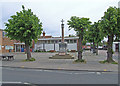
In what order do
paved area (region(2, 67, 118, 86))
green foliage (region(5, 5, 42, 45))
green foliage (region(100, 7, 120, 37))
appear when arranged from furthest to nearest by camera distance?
green foliage (region(5, 5, 42, 45)), green foliage (region(100, 7, 120, 37)), paved area (region(2, 67, 118, 86))

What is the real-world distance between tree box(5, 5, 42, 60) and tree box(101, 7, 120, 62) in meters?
8.10

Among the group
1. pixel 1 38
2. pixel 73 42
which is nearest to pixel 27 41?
pixel 1 38

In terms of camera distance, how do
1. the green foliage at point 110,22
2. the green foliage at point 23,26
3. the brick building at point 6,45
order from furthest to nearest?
the brick building at point 6,45
the green foliage at point 23,26
the green foliage at point 110,22

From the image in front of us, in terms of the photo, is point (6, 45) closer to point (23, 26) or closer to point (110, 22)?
point (23, 26)

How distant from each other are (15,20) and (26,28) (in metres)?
1.72

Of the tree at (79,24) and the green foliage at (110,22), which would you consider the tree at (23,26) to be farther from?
the green foliage at (110,22)

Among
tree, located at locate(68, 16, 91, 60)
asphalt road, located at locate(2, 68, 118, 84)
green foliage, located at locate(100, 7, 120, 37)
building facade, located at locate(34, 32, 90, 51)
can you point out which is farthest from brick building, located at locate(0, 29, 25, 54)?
asphalt road, located at locate(2, 68, 118, 84)

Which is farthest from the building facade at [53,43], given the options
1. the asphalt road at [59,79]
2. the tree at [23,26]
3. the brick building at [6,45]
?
the asphalt road at [59,79]

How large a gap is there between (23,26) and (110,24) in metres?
A: 10.2

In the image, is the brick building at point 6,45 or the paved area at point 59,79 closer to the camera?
the paved area at point 59,79

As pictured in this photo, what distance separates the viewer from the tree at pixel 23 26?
1539 centimetres

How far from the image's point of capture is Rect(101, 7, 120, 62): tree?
13.3 meters

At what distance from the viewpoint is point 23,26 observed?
1577 cm

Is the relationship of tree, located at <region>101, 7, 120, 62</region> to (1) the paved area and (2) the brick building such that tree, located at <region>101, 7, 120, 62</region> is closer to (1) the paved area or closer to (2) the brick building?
(1) the paved area
